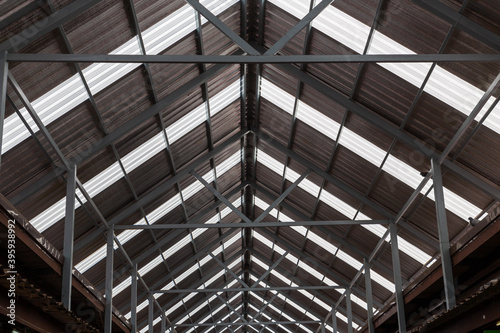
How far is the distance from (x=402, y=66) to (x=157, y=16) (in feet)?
30.8

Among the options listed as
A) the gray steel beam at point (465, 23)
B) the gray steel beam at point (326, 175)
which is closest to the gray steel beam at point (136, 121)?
the gray steel beam at point (326, 175)

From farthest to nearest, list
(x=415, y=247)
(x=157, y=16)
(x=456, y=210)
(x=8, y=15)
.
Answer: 1. (x=415, y=247)
2. (x=456, y=210)
3. (x=157, y=16)
4. (x=8, y=15)

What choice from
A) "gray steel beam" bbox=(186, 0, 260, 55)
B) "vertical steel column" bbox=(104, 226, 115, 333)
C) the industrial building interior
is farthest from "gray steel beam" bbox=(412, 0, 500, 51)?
"vertical steel column" bbox=(104, 226, 115, 333)

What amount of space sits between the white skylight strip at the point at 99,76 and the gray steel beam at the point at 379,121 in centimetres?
485

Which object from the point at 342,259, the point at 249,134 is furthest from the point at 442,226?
the point at 342,259

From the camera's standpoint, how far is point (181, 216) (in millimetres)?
38625

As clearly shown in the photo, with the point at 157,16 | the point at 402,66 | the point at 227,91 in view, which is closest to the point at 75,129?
the point at 157,16

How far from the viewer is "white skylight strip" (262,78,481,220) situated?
1025 inches

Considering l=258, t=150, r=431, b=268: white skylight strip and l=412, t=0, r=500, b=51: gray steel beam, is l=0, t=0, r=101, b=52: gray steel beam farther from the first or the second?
l=258, t=150, r=431, b=268: white skylight strip

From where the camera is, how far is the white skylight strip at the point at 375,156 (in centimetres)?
2605

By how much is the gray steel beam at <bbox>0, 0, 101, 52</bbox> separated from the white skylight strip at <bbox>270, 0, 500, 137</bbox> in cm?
855

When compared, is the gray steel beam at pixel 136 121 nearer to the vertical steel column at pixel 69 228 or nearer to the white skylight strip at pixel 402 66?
the vertical steel column at pixel 69 228

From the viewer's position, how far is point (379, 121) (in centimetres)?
2519

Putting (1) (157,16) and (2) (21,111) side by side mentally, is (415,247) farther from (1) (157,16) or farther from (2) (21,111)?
(2) (21,111)
